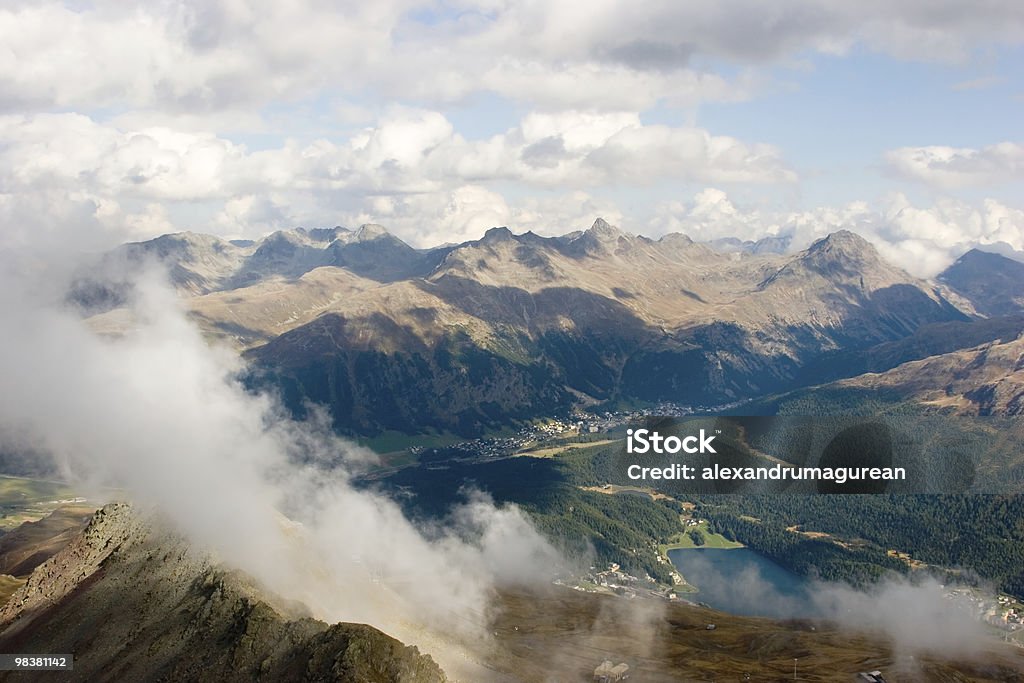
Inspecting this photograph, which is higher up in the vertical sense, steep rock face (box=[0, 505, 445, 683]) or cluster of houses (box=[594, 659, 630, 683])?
steep rock face (box=[0, 505, 445, 683])

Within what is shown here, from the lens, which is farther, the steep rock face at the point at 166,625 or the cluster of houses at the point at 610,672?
the cluster of houses at the point at 610,672

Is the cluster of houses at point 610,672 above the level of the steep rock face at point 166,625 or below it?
below

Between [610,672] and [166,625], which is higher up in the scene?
[166,625]

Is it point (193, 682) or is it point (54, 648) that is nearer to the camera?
point (193, 682)

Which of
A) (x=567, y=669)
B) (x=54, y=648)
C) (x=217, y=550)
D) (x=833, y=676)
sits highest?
(x=217, y=550)

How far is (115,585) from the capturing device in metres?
154

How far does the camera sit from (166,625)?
14038 centimetres

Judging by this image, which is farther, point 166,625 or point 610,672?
point 610,672

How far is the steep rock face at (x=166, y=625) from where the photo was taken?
409 ft

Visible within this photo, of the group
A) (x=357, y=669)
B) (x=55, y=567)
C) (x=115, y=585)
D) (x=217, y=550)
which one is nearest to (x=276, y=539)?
(x=217, y=550)

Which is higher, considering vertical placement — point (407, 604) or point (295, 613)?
point (295, 613)

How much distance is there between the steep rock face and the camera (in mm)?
124688

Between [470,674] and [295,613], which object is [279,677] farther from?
[470,674]

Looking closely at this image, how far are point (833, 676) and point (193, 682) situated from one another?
152878 mm
